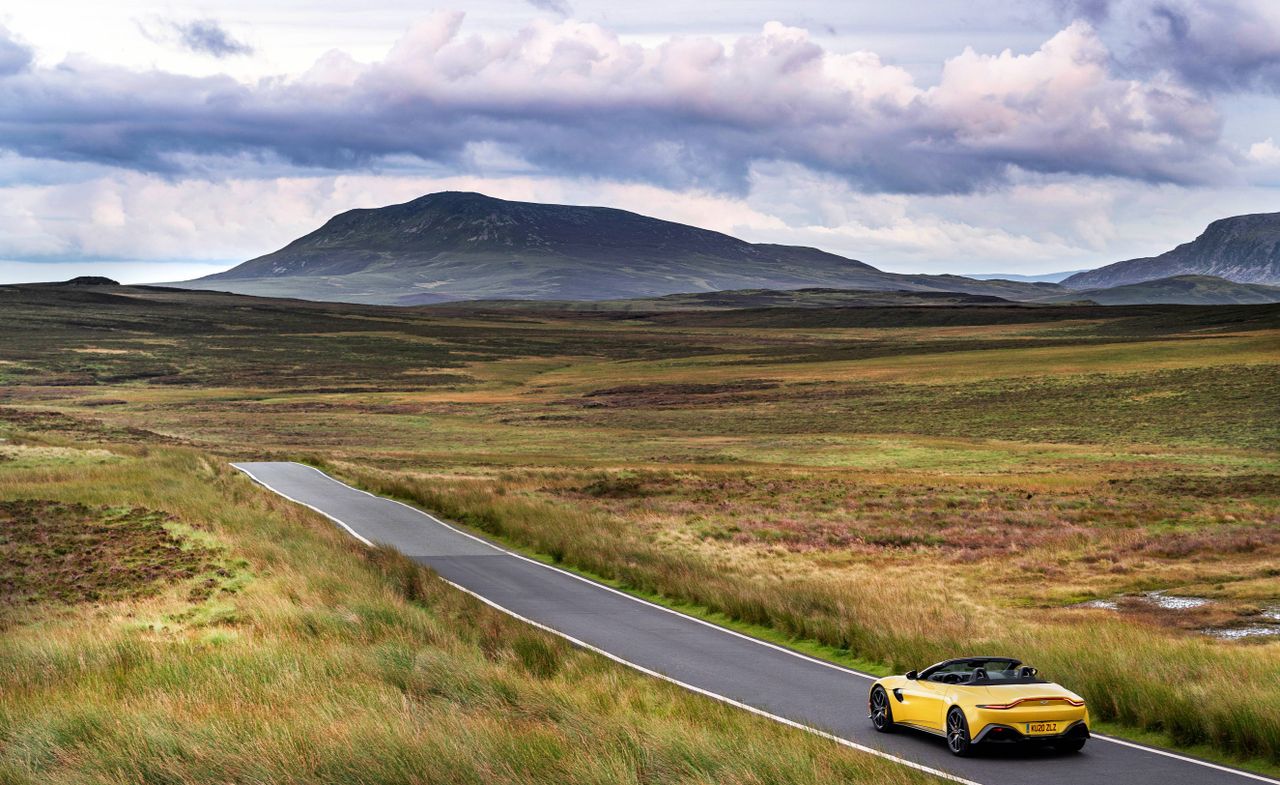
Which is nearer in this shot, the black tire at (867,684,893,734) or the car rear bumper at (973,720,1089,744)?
the car rear bumper at (973,720,1089,744)

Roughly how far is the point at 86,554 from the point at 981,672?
20.8 metres

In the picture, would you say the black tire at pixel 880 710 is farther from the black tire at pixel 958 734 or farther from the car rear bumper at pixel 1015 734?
the car rear bumper at pixel 1015 734

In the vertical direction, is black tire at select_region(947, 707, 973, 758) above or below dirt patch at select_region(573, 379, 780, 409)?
above

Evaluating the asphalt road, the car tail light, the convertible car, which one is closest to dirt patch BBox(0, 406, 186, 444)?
the asphalt road

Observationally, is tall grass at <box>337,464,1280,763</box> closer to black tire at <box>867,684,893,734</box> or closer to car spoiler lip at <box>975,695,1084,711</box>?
car spoiler lip at <box>975,695,1084,711</box>

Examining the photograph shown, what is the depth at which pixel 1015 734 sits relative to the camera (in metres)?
13.4

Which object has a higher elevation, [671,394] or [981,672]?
[981,672]

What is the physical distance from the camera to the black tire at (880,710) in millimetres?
15005

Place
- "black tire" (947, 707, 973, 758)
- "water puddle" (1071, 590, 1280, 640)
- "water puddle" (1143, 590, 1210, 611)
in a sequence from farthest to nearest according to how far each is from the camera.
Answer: "water puddle" (1143, 590, 1210, 611), "water puddle" (1071, 590, 1280, 640), "black tire" (947, 707, 973, 758)

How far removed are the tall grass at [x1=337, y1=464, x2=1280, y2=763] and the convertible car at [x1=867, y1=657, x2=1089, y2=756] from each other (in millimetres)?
1861

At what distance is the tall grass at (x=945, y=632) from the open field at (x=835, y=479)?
0.07m

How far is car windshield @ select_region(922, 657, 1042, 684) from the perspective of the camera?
46.5ft

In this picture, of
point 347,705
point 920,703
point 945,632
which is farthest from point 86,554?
point 920,703

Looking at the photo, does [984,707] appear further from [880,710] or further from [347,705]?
[347,705]
